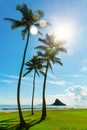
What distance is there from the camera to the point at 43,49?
46969mm

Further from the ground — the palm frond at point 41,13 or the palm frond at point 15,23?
the palm frond at point 41,13

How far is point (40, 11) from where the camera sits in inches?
1609

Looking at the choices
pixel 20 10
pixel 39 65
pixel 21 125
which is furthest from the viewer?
pixel 39 65

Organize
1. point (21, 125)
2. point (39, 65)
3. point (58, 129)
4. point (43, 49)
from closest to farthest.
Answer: point (58, 129) → point (21, 125) → point (43, 49) → point (39, 65)

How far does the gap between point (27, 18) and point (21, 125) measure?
630 inches

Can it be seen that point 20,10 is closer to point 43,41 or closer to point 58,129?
point 43,41

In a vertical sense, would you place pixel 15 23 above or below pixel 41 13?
below

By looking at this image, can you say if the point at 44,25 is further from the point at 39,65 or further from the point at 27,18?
the point at 39,65

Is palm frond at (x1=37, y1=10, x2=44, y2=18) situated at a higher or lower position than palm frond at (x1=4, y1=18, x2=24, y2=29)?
higher

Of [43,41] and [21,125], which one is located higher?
[43,41]

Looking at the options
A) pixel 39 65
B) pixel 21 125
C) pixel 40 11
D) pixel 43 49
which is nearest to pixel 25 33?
pixel 40 11

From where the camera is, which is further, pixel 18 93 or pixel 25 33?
pixel 25 33

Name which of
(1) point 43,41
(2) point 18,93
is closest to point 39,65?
(1) point 43,41

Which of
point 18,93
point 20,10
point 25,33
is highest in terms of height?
point 20,10
